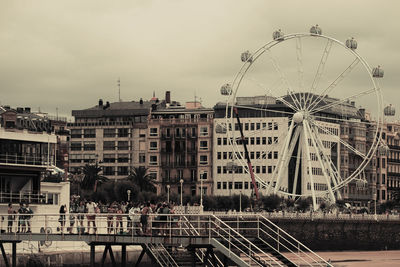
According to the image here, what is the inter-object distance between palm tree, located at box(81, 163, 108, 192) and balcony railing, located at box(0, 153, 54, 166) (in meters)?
104

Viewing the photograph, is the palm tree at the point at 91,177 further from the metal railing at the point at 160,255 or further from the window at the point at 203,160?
the metal railing at the point at 160,255

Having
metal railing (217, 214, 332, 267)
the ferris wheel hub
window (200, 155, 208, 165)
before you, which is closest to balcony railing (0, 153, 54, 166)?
metal railing (217, 214, 332, 267)

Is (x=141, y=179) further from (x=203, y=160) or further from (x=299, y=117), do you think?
(x=299, y=117)

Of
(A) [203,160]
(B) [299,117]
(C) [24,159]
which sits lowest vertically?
(C) [24,159]

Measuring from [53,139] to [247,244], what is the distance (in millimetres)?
33142

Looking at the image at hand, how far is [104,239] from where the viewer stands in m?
48.3

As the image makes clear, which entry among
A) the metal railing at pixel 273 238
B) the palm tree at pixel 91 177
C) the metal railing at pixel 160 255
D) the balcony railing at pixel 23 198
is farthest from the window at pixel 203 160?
the metal railing at pixel 160 255

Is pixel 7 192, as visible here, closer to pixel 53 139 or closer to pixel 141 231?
pixel 53 139

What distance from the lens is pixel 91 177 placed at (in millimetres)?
184875

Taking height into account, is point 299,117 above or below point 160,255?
above

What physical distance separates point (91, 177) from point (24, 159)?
362ft

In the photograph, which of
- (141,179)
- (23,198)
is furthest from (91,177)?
(23,198)

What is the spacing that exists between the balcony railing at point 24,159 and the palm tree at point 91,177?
104 metres

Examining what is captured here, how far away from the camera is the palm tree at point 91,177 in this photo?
183 m
